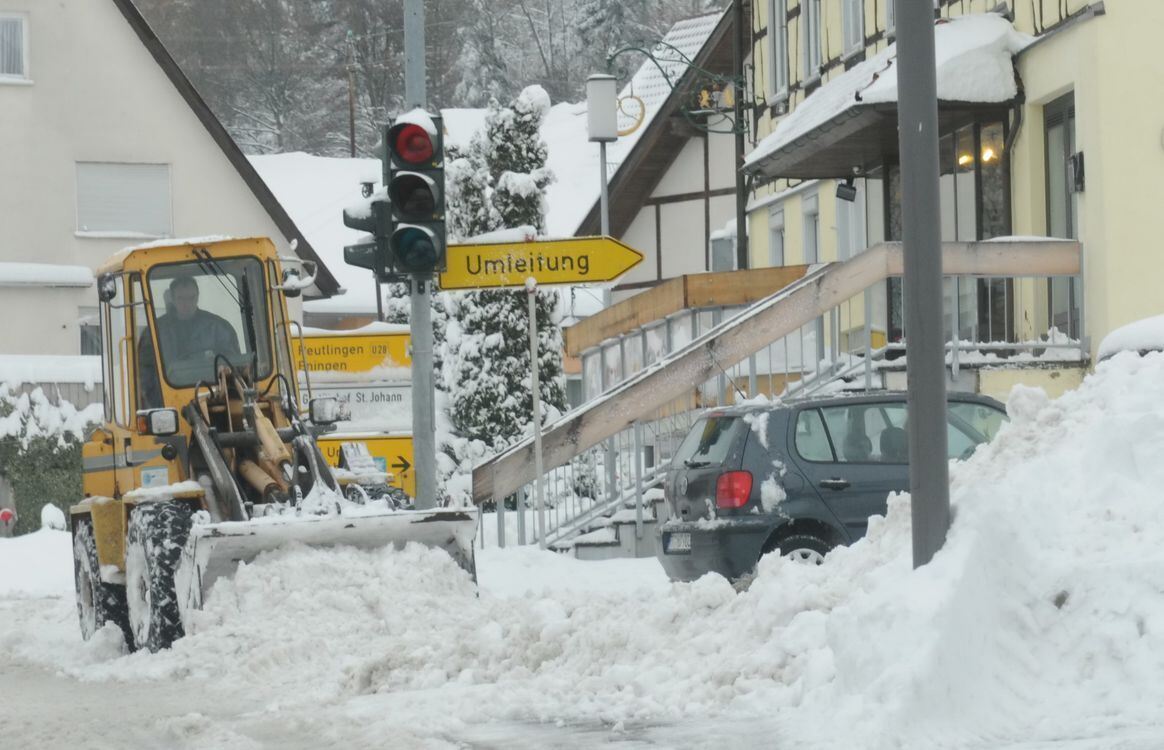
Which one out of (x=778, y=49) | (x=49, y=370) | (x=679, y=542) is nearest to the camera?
(x=679, y=542)

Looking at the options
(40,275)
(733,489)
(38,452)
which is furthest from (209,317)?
(40,275)

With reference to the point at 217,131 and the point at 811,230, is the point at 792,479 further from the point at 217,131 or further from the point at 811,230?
the point at 217,131

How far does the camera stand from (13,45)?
3488cm

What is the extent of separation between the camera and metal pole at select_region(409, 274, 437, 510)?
1369 cm

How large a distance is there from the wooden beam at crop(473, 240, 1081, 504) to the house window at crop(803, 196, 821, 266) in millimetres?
11335

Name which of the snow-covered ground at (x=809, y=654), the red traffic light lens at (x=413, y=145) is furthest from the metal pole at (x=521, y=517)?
the snow-covered ground at (x=809, y=654)

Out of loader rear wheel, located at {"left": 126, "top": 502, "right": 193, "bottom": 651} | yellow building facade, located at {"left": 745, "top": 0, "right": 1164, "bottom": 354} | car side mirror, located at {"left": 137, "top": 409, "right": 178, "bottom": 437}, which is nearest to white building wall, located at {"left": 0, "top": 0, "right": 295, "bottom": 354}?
yellow building facade, located at {"left": 745, "top": 0, "right": 1164, "bottom": 354}

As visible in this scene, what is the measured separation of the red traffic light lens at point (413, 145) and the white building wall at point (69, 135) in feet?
73.4

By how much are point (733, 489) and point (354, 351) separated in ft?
39.4

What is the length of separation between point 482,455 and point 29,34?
12.4 meters

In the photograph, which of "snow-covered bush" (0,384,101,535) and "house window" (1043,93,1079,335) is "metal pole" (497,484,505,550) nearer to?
"house window" (1043,93,1079,335)

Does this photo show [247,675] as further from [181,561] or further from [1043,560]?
[1043,560]

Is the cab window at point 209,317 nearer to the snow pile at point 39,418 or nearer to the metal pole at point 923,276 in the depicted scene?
the metal pole at point 923,276

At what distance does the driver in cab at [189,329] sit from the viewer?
529 inches
